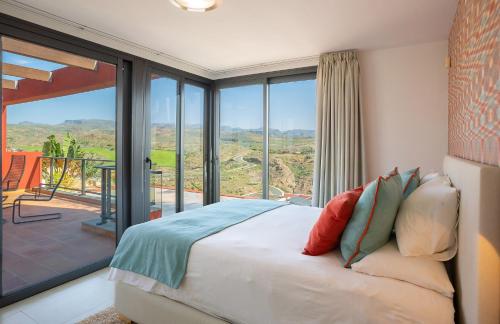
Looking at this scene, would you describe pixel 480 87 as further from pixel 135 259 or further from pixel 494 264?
pixel 135 259

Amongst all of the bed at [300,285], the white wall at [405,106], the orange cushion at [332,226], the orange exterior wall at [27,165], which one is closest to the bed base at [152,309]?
the bed at [300,285]

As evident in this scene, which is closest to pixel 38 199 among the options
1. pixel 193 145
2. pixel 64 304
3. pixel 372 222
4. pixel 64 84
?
pixel 64 304

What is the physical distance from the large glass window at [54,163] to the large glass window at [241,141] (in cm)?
184

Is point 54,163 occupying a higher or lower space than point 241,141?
lower

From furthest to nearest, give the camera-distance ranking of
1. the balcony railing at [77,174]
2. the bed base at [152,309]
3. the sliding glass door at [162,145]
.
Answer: the sliding glass door at [162,145] → the balcony railing at [77,174] → the bed base at [152,309]

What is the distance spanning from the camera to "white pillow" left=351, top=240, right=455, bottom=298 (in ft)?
4.12

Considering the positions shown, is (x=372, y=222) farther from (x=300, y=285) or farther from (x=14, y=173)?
(x=14, y=173)

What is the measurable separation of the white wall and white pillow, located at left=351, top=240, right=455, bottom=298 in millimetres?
2131

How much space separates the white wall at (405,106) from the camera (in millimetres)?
3084

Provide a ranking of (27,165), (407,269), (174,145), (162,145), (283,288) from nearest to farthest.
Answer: (407,269) → (283,288) → (27,165) → (162,145) → (174,145)

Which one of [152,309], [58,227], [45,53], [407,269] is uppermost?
[45,53]

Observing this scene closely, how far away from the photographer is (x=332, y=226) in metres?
1.58

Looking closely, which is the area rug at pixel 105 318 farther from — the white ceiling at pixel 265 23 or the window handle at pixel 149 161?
the white ceiling at pixel 265 23

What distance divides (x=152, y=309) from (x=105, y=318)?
0.58 m
